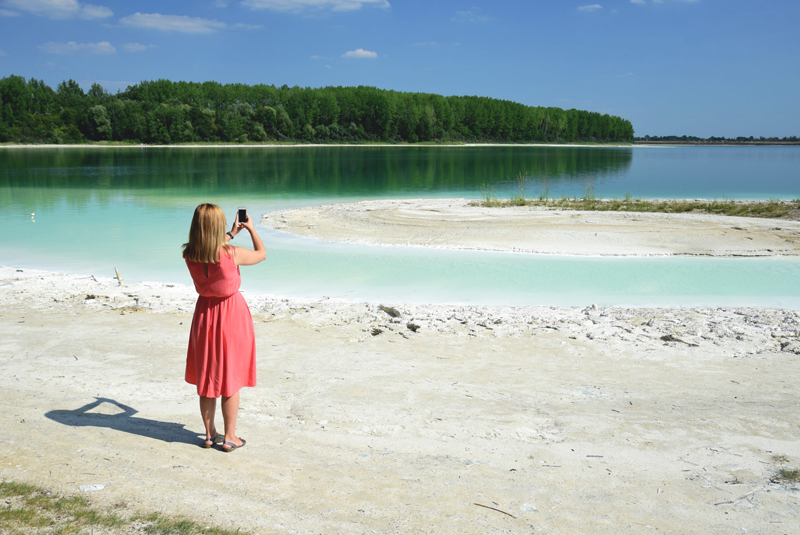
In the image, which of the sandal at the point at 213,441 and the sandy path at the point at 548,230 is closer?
the sandal at the point at 213,441

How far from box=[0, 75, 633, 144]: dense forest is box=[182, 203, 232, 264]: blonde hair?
12540 cm

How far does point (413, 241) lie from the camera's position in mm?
17672

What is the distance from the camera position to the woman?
4.23 m

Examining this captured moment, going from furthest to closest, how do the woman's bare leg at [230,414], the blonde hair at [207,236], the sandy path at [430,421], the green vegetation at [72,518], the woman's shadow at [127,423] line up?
the woman's shadow at [127,423] → the woman's bare leg at [230,414] → the blonde hair at [207,236] → the sandy path at [430,421] → the green vegetation at [72,518]

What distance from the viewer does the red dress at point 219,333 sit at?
432 cm

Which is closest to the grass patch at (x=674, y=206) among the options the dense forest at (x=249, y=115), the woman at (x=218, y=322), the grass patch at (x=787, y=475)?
the grass patch at (x=787, y=475)

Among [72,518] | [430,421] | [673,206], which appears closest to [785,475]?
[430,421]

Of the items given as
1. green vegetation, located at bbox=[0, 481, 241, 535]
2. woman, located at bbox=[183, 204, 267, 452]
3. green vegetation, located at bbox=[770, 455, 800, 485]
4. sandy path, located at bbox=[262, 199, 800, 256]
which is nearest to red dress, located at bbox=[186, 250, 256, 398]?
woman, located at bbox=[183, 204, 267, 452]

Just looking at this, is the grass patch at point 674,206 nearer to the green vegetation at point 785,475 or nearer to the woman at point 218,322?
the green vegetation at point 785,475

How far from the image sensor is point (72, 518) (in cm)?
336

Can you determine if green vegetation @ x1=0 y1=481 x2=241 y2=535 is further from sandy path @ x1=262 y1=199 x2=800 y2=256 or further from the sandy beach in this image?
sandy path @ x1=262 y1=199 x2=800 y2=256

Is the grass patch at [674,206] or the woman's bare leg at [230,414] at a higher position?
the grass patch at [674,206]

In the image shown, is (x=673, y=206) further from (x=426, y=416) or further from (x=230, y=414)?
(x=230, y=414)

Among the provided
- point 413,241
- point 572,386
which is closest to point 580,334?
point 572,386
